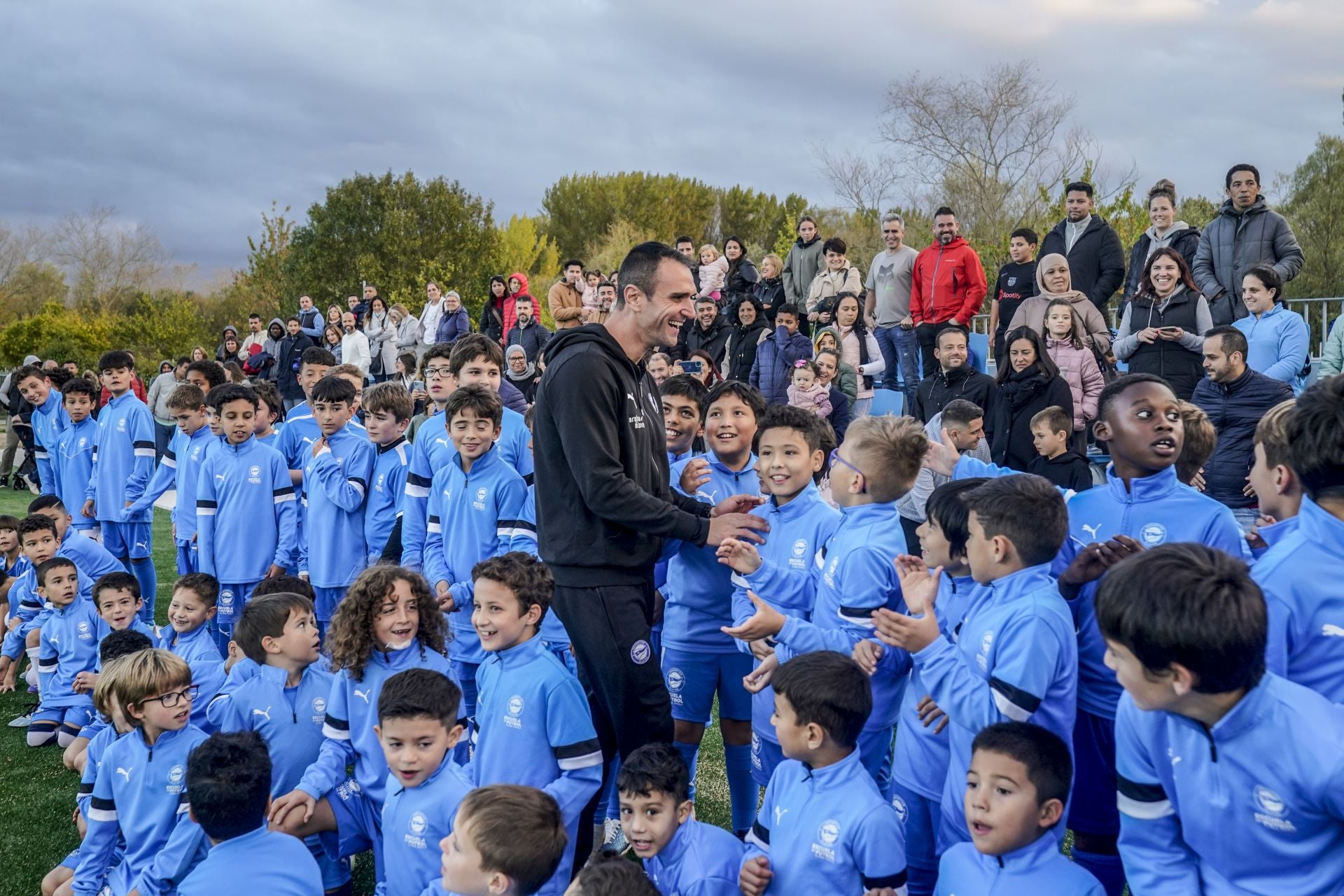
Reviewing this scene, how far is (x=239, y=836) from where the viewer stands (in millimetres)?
3236

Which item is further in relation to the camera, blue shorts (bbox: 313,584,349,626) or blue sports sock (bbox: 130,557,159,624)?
blue sports sock (bbox: 130,557,159,624)

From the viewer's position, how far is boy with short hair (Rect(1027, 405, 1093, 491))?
19.7 ft

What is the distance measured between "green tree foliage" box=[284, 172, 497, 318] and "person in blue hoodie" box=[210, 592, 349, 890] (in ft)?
95.9

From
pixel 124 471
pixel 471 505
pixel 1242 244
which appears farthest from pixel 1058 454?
pixel 124 471

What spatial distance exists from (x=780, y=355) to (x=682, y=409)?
5.75m

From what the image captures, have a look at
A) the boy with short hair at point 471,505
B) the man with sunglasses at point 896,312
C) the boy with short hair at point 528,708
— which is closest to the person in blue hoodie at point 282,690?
the boy with short hair at point 471,505

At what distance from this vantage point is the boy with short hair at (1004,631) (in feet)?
8.82

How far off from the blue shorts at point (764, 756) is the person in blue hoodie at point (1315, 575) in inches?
77.7

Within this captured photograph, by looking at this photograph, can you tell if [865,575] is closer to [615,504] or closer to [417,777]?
[615,504]

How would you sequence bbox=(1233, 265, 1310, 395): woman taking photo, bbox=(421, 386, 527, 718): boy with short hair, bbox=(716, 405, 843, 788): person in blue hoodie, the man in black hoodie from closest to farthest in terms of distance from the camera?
the man in black hoodie, bbox=(716, 405, 843, 788): person in blue hoodie, bbox=(421, 386, 527, 718): boy with short hair, bbox=(1233, 265, 1310, 395): woman taking photo

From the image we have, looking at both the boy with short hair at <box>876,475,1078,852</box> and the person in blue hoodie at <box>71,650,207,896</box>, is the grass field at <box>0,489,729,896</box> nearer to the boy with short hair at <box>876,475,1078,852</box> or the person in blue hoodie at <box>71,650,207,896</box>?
the person in blue hoodie at <box>71,650,207,896</box>

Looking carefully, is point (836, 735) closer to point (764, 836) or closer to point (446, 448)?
point (764, 836)

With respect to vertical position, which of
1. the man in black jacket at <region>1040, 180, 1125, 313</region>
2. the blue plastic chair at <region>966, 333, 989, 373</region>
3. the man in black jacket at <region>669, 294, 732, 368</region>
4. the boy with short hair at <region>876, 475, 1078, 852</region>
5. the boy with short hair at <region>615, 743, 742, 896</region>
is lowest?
the boy with short hair at <region>615, 743, 742, 896</region>

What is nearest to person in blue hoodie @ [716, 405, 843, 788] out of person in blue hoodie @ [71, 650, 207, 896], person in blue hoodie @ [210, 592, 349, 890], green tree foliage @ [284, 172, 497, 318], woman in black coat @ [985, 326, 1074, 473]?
person in blue hoodie @ [210, 592, 349, 890]
